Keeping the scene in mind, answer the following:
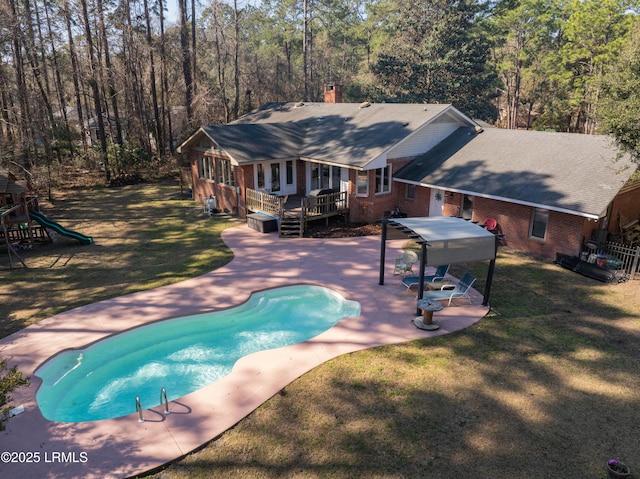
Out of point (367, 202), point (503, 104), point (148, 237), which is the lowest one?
point (148, 237)

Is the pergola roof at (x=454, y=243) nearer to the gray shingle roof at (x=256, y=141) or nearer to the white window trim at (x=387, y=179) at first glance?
the white window trim at (x=387, y=179)

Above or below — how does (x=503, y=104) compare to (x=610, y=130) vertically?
above

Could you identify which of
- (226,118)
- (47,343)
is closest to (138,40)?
(226,118)

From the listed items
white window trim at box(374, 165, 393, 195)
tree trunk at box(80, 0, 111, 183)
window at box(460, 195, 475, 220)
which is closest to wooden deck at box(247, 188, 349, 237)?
white window trim at box(374, 165, 393, 195)

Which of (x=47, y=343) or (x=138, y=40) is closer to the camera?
(x=47, y=343)

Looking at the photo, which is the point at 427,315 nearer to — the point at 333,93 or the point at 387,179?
the point at 387,179

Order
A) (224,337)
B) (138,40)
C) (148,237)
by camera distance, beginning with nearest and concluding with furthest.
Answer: (224,337) < (148,237) < (138,40)

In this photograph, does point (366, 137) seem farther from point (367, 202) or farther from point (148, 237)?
point (148, 237)
